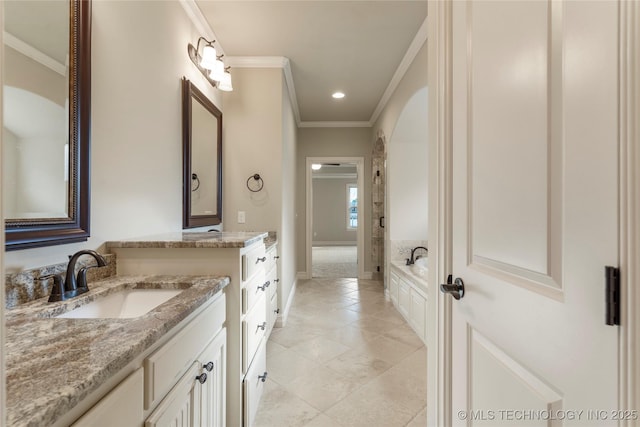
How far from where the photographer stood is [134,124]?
1492mm

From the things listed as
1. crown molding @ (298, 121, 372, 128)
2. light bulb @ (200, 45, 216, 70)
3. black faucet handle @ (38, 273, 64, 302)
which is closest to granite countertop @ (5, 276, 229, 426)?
black faucet handle @ (38, 273, 64, 302)

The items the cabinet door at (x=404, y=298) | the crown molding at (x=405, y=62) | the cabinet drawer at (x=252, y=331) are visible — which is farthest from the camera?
the cabinet door at (x=404, y=298)

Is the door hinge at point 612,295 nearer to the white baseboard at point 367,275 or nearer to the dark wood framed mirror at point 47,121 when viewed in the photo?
the dark wood framed mirror at point 47,121

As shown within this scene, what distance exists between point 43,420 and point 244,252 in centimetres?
105

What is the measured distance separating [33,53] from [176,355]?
1137 millimetres

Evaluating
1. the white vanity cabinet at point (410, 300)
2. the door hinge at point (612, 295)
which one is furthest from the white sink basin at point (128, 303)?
the white vanity cabinet at point (410, 300)

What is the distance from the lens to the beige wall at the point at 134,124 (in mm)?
1248

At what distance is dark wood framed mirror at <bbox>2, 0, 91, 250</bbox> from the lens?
909mm

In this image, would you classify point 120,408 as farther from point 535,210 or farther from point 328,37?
point 328,37

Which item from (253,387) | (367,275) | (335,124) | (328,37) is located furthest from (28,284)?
(335,124)

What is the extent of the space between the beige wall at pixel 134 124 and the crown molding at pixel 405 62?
76.9 inches

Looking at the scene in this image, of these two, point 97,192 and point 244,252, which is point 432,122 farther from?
point 97,192

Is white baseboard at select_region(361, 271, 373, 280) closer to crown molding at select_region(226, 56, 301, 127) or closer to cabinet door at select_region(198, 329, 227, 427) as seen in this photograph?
crown molding at select_region(226, 56, 301, 127)

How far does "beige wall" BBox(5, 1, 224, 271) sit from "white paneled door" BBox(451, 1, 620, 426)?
1.48 m
